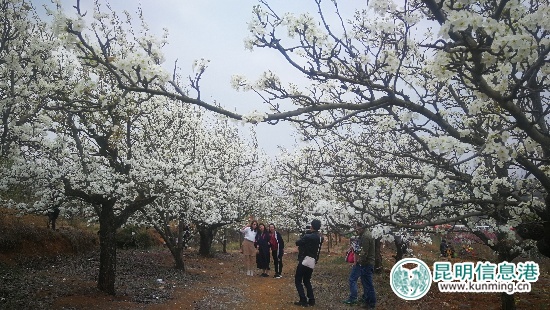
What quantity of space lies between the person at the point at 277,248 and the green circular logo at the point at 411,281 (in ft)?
21.3

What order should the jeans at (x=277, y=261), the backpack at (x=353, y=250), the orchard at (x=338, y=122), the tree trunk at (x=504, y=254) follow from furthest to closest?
1. the jeans at (x=277, y=261)
2. the backpack at (x=353, y=250)
3. the tree trunk at (x=504, y=254)
4. the orchard at (x=338, y=122)

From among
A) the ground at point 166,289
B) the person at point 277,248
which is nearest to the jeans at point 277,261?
the person at point 277,248

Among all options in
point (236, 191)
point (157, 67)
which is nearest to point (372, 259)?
point (157, 67)

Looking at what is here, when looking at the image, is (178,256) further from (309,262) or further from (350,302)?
(309,262)

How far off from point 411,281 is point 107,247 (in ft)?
24.7

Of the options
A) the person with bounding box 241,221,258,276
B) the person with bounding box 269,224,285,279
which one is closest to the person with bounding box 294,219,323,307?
the person with bounding box 269,224,285,279

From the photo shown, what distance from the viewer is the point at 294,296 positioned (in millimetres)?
10914

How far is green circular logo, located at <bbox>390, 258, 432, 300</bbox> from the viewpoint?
883 centimetres

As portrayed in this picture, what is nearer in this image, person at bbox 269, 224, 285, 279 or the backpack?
the backpack

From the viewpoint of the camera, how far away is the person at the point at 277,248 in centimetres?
1520

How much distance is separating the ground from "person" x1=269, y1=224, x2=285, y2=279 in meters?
0.52

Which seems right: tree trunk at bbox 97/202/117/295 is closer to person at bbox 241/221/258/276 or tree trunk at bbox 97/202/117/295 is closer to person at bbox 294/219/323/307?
person at bbox 294/219/323/307

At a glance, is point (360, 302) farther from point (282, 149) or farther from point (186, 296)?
point (282, 149)
